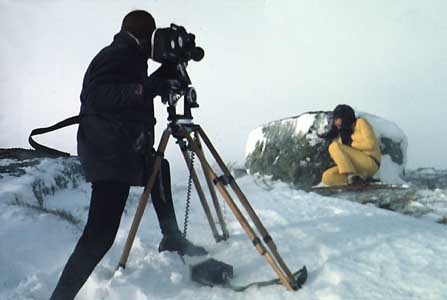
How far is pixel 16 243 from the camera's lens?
10.6 ft

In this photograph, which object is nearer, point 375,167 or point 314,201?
point 314,201

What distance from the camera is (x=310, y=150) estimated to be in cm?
827

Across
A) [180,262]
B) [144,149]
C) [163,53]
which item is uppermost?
[163,53]

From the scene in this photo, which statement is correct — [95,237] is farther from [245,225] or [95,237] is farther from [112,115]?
[245,225]

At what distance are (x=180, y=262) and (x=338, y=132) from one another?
467cm

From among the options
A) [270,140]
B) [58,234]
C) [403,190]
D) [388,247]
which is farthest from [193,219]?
[270,140]

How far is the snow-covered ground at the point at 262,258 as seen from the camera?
2498 mm

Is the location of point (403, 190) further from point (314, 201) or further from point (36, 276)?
point (36, 276)

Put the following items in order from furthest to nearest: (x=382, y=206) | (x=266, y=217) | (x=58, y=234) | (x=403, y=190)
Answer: (x=403, y=190) → (x=382, y=206) → (x=266, y=217) → (x=58, y=234)

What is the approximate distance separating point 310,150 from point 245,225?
5.88m

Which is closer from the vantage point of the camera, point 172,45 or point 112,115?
point 112,115

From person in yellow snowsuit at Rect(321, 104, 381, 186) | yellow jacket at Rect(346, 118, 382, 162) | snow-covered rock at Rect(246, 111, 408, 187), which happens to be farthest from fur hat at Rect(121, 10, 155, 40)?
snow-covered rock at Rect(246, 111, 408, 187)

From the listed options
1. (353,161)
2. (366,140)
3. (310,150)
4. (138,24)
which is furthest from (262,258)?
(310,150)

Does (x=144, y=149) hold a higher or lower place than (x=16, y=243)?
higher
